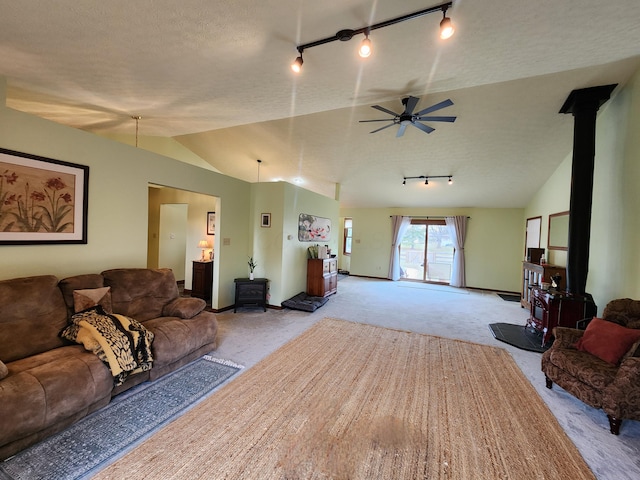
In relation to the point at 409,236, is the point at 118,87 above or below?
above

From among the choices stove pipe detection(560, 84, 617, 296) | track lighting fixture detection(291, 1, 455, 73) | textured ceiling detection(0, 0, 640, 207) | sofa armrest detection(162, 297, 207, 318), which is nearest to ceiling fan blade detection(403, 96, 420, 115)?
textured ceiling detection(0, 0, 640, 207)

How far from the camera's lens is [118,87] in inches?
97.4

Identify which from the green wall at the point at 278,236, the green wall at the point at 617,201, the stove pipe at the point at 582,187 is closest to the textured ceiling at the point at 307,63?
the stove pipe at the point at 582,187

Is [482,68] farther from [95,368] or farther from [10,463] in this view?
[10,463]

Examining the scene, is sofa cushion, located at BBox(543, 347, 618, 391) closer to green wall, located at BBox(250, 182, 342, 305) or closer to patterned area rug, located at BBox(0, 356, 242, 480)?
patterned area rug, located at BBox(0, 356, 242, 480)

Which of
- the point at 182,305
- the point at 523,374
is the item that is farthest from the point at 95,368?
the point at 523,374

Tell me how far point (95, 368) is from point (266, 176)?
573cm

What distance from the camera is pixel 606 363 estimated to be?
7.02ft

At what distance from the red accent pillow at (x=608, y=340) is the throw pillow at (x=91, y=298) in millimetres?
4533

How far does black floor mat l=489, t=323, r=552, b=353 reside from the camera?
11.4ft

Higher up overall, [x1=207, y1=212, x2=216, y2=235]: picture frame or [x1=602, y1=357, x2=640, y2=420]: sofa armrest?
[x1=207, y1=212, x2=216, y2=235]: picture frame

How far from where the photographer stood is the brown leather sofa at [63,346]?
1555 millimetres

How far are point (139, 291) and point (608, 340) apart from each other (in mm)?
4602

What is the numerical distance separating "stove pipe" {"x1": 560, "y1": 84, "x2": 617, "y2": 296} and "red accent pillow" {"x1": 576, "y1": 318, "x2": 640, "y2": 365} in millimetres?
1171
